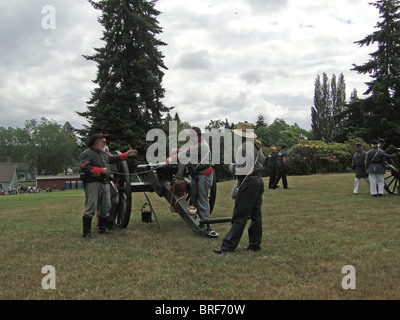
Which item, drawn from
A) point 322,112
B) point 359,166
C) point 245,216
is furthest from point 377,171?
point 322,112

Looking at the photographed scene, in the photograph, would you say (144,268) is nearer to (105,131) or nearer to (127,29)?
(105,131)

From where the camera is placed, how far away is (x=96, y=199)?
20.3 ft

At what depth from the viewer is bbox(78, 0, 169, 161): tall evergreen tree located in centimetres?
2628

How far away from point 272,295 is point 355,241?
264cm

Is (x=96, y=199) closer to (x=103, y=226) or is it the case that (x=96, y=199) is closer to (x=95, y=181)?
(x=95, y=181)

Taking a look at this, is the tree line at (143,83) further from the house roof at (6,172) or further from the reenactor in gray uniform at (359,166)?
the house roof at (6,172)

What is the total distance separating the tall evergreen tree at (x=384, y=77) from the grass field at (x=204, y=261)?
23.1 meters

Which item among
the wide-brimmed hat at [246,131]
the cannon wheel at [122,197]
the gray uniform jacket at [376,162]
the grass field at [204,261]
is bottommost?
the grass field at [204,261]

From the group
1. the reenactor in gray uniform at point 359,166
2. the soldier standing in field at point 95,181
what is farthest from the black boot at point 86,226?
the reenactor in gray uniform at point 359,166

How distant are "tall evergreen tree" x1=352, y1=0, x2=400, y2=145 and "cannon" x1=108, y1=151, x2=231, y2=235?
2520 cm

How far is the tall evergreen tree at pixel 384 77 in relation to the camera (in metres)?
27.4

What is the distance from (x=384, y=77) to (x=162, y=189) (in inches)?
1069

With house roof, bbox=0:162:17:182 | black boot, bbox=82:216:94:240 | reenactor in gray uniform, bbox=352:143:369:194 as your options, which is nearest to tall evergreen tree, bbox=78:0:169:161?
reenactor in gray uniform, bbox=352:143:369:194

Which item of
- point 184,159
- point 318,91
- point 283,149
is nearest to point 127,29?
point 283,149
